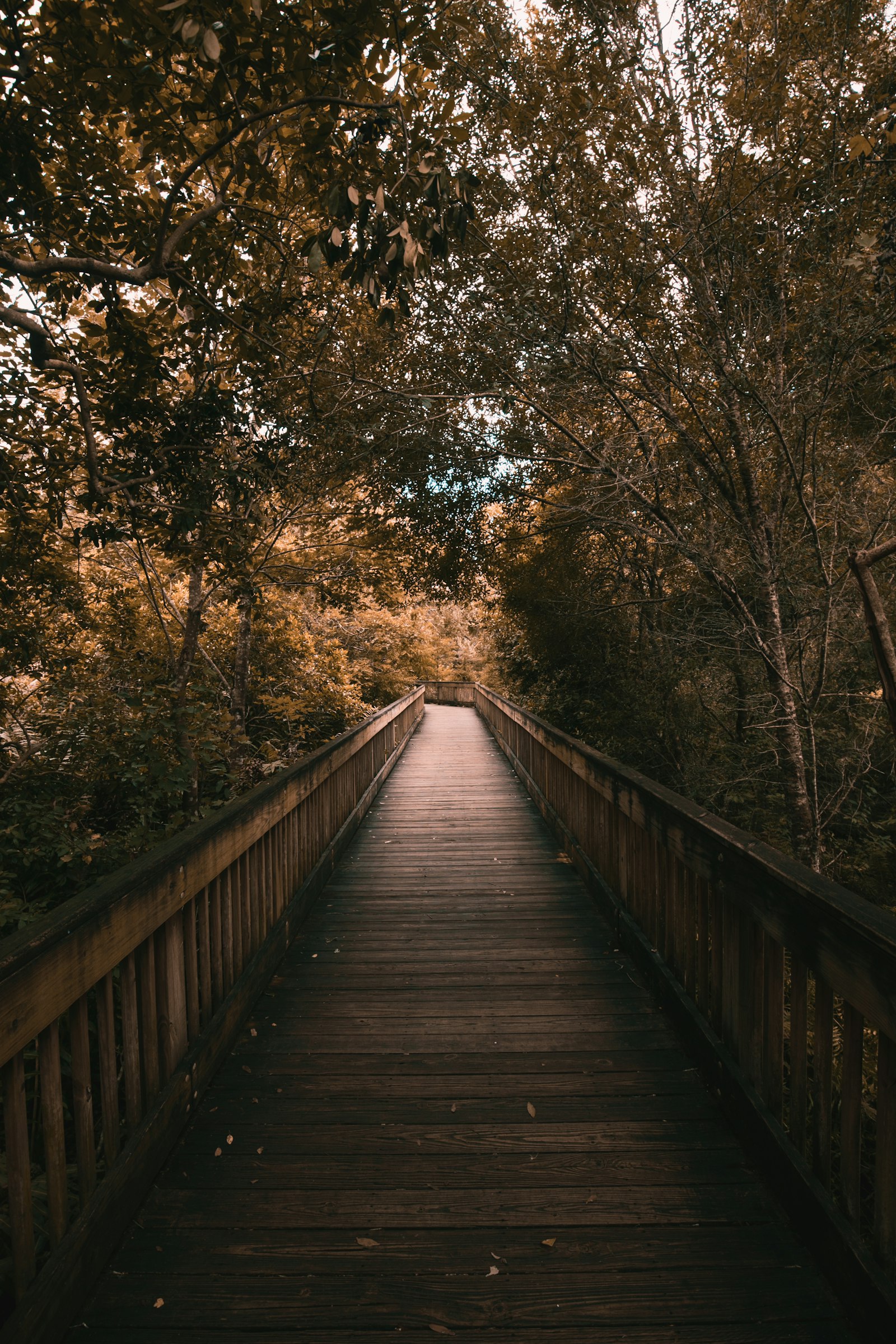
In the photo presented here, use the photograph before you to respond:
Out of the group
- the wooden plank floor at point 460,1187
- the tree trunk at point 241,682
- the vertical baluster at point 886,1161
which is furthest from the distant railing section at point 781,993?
the tree trunk at point 241,682

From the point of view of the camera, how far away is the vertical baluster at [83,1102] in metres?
1.70

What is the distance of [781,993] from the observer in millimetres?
2057

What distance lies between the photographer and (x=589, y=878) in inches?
181

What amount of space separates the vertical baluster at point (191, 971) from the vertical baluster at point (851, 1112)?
6.65 feet

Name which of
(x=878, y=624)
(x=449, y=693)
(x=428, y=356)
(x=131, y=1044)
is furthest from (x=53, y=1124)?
(x=449, y=693)

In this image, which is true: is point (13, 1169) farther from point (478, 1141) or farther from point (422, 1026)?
point (422, 1026)

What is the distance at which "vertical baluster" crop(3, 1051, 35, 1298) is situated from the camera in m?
1.41

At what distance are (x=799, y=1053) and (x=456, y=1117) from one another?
3.80 feet

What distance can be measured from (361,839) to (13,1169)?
499 cm

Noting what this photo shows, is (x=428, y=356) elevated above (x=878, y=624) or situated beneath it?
elevated above

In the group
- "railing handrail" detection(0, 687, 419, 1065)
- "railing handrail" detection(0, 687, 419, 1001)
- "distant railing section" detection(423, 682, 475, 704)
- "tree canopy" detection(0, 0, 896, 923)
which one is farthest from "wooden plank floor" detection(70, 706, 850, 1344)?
"distant railing section" detection(423, 682, 475, 704)

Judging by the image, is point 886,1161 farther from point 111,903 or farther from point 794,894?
point 111,903

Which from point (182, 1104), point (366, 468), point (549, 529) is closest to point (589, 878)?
point (182, 1104)

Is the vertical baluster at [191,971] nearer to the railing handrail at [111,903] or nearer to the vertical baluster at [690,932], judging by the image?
the railing handrail at [111,903]
